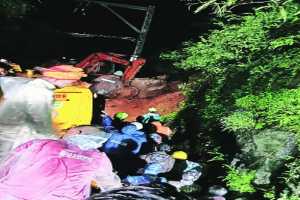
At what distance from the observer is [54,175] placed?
14.0ft

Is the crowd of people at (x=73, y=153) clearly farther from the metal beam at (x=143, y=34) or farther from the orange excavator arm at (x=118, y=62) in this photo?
the metal beam at (x=143, y=34)

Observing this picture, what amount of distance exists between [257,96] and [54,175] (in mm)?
2143

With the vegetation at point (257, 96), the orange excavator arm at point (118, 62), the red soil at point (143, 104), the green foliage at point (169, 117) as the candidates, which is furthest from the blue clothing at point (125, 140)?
the orange excavator arm at point (118, 62)

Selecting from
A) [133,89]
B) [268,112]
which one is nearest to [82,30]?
[133,89]

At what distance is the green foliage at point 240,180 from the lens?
16.3 feet

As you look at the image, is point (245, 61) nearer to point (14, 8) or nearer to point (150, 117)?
point (150, 117)

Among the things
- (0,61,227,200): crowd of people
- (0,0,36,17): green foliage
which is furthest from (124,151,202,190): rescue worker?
(0,0,36,17): green foliage

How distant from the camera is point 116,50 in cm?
1045

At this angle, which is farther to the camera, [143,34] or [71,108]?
[143,34]

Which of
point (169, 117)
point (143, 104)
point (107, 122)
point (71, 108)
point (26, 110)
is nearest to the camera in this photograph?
point (26, 110)

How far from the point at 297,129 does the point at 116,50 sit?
20.6ft

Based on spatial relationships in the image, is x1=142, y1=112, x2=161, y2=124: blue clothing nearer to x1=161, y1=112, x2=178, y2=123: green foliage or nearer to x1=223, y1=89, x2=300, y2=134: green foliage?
x1=161, y1=112, x2=178, y2=123: green foliage

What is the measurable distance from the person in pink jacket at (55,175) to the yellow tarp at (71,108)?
196 cm

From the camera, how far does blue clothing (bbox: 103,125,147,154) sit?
18.3ft
